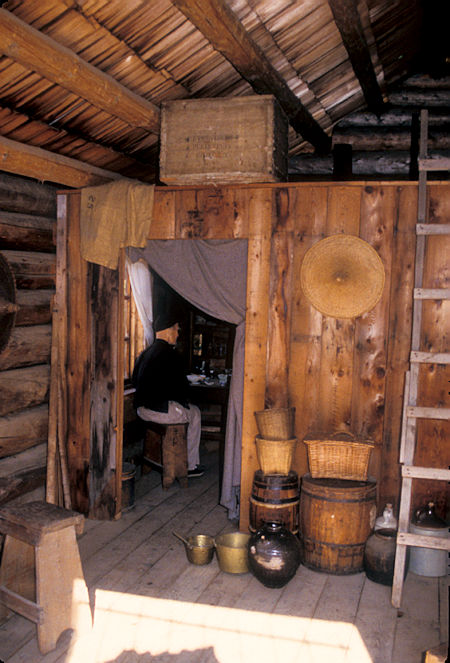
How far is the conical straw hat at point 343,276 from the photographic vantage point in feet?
15.8

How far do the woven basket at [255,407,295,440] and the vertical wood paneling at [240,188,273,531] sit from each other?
0.30 metres

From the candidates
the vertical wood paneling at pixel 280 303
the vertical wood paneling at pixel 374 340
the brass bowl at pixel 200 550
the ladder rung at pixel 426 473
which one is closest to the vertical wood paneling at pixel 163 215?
the vertical wood paneling at pixel 280 303

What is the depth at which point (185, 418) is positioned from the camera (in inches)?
260

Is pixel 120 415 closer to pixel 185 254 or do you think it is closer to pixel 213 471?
pixel 185 254

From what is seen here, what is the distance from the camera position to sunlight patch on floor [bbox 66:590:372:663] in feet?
11.6

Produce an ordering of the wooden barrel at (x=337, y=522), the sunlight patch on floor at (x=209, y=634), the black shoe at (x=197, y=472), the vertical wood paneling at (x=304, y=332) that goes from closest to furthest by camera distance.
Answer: the sunlight patch on floor at (x=209, y=634), the wooden barrel at (x=337, y=522), the vertical wood paneling at (x=304, y=332), the black shoe at (x=197, y=472)

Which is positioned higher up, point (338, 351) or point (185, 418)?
point (338, 351)

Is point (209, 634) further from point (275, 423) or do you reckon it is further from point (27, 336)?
point (27, 336)

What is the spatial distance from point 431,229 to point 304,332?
1347 mm

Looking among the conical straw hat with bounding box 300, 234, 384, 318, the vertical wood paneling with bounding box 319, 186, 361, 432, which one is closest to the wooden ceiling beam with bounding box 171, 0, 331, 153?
the vertical wood paneling with bounding box 319, 186, 361, 432

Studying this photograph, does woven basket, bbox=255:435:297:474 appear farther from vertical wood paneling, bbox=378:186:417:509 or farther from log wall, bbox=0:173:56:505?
log wall, bbox=0:173:56:505

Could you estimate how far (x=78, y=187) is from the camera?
5.39 metres

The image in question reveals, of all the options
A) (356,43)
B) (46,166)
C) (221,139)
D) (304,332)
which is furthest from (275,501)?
(356,43)

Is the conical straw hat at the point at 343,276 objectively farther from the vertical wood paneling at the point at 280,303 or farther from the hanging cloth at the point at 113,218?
the hanging cloth at the point at 113,218
